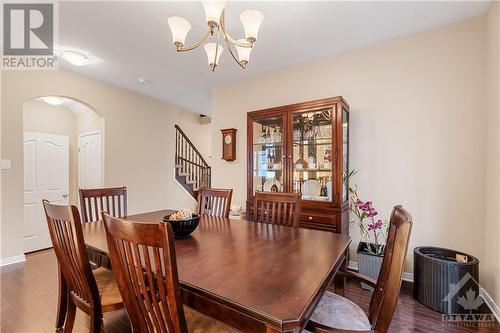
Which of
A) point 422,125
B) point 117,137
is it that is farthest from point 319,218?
point 117,137

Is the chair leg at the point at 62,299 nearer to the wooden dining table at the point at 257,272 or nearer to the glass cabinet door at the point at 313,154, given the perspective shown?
the wooden dining table at the point at 257,272

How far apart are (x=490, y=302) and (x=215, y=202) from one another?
2.51 m

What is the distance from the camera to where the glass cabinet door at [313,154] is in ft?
8.62

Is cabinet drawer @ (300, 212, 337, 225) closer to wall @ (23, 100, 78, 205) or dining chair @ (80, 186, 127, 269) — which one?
dining chair @ (80, 186, 127, 269)

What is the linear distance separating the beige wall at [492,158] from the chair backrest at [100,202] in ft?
10.8

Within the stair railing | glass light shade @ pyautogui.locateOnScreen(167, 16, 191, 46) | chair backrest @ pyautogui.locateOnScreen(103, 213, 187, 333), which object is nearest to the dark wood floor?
chair backrest @ pyautogui.locateOnScreen(103, 213, 187, 333)

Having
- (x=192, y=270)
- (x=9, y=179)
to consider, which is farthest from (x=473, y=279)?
(x=9, y=179)

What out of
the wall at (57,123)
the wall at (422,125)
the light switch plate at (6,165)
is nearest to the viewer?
the wall at (422,125)

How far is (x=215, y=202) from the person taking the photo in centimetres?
248

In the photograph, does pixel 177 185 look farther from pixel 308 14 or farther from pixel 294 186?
pixel 308 14

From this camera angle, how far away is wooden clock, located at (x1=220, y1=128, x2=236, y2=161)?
148 inches

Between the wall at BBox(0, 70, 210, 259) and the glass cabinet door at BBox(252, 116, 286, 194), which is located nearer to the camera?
the glass cabinet door at BBox(252, 116, 286, 194)

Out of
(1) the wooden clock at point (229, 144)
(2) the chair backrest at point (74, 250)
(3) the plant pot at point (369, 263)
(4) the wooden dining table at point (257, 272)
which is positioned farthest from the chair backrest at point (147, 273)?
(1) the wooden clock at point (229, 144)

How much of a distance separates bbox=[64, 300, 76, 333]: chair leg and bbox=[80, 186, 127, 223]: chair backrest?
848 mm
